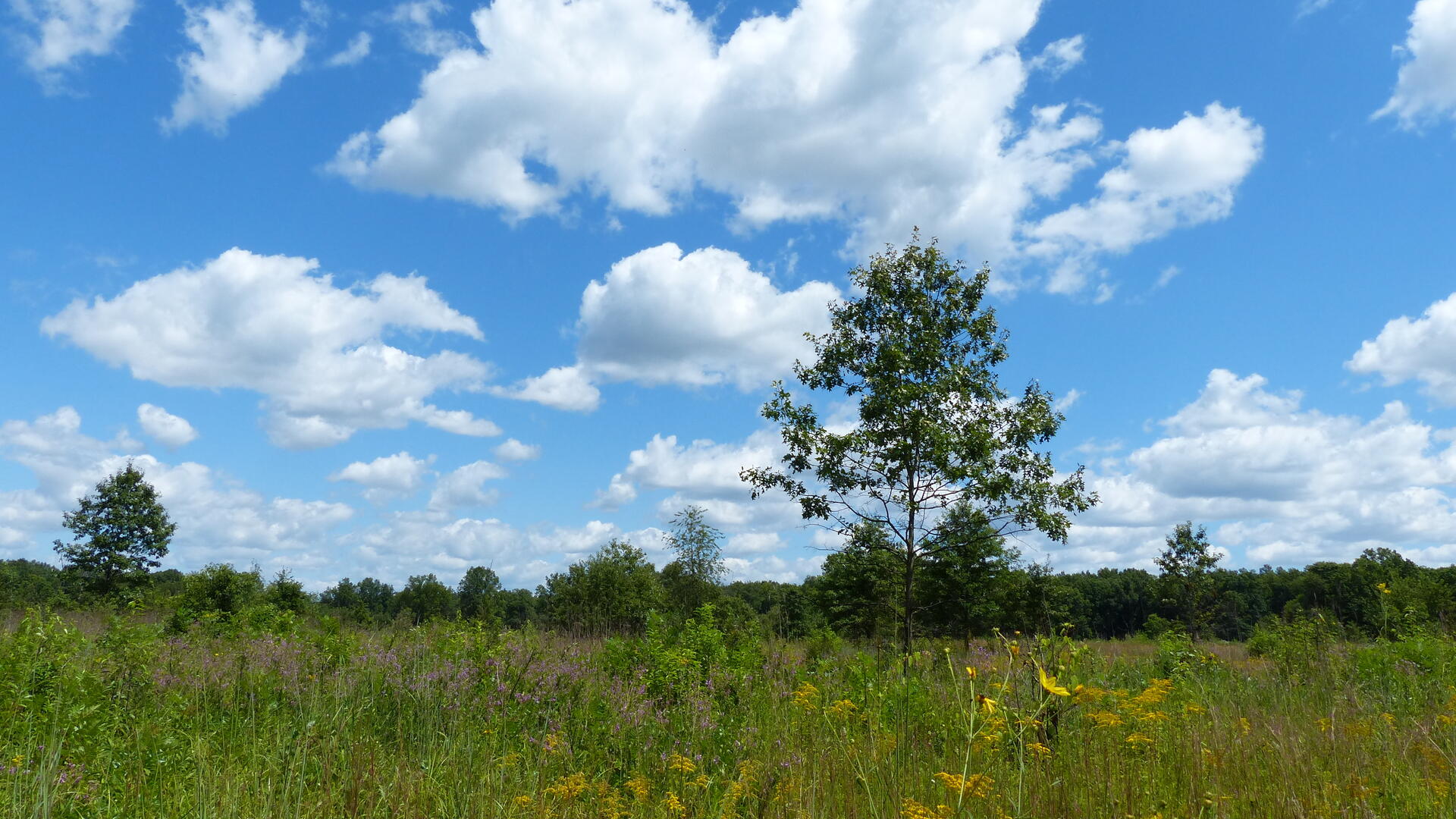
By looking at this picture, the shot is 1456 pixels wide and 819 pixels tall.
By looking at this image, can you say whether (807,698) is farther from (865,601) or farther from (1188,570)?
(1188,570)

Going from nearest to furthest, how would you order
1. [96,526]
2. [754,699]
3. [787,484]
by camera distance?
1. [754,699]
2. [787,484]
3. [96,526]

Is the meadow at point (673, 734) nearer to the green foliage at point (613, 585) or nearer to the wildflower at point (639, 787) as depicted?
the wildflower at point (639, 787)

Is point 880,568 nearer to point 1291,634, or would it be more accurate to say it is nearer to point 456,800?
point 1291,634

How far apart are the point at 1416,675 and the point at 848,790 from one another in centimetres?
875

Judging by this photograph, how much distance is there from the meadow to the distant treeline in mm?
845

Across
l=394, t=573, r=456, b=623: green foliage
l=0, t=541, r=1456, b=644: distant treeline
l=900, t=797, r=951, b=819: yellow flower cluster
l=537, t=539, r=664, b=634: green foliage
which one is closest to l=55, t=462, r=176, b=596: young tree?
l=0, t=541, r=1456, b=644: distant treeline

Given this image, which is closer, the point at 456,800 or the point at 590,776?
the point at 456,800

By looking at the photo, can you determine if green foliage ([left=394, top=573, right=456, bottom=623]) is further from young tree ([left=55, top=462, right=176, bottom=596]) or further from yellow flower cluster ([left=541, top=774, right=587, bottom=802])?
yellow flower cluster ([left=541, top=774, right=587, bottom=802])

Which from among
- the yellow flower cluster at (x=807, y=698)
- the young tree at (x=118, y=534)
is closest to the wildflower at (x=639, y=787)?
the yellow flower cluster at (x=807, y=698)

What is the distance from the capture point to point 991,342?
12.0 meters

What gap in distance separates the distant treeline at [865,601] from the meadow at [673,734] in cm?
84

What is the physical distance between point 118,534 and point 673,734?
52664 mm

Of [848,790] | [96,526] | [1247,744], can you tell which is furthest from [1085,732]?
[96,526]

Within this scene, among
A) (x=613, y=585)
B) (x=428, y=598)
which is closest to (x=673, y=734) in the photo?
(x=613, y=585)
